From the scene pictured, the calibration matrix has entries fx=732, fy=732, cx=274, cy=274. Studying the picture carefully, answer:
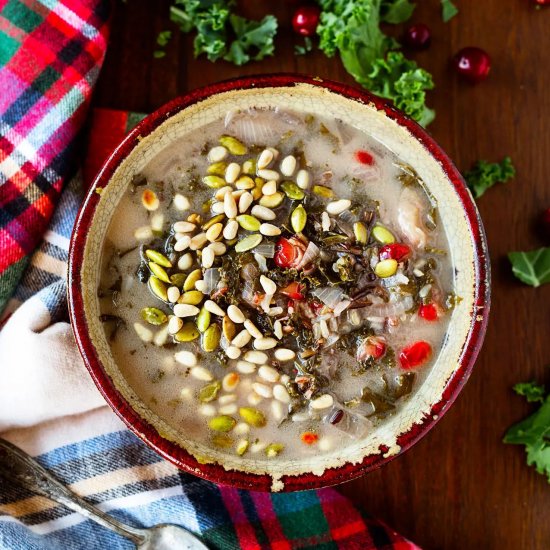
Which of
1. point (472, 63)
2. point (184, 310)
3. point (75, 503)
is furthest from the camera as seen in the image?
point (472, 63)

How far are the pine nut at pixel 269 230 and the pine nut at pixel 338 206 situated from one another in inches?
5.3

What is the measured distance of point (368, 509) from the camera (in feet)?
6.94

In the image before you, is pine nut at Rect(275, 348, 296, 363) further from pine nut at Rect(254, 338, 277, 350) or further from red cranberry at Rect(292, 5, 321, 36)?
red cranberry at Rect(292, 5, 321, 36)

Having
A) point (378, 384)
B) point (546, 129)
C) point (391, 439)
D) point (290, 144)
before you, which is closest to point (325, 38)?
point (290, 144)

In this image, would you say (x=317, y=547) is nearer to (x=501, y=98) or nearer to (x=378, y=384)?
(x=378, y=384)

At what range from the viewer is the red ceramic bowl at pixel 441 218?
1.72 m

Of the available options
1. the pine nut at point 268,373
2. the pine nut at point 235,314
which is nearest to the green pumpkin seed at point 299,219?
the pine nut at point 235,314

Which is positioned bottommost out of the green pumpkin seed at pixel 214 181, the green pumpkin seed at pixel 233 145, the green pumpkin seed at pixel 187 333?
the green pumpkin seed at pixel 187 333

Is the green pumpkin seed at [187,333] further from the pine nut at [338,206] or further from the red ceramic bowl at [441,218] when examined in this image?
the pine nut at [338,206]

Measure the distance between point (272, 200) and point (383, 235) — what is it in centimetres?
28

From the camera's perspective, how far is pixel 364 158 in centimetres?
179

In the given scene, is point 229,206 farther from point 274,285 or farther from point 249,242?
point 274,285

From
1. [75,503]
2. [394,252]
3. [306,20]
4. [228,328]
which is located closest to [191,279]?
[228,328]

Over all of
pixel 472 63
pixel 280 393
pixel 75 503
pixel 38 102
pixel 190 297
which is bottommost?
pixel 75 503
